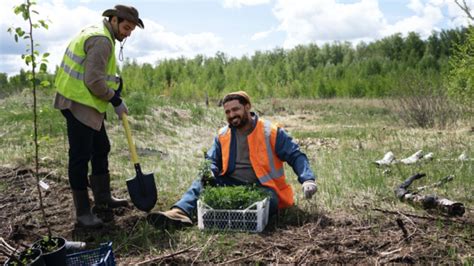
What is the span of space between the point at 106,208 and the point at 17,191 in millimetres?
1447

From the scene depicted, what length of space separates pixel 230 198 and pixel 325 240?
32.8 inches

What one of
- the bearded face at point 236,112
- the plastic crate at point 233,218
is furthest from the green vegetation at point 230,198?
the bearded face at point 236,112

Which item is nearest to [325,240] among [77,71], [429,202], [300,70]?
[429,202]

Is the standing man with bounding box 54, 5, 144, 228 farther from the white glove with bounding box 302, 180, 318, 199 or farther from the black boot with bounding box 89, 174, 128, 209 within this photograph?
the white glove with bounding box 302, 180, 318, 199

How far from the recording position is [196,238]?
3.86 meters

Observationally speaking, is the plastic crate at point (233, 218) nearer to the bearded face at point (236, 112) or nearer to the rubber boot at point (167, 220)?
the rubber boot at point (167, 220)

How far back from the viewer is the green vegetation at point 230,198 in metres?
3.99

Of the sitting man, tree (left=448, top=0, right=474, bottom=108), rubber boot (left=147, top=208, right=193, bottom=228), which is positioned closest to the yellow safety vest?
rubber boot (left=147, top=208, right=193, bottom=228)

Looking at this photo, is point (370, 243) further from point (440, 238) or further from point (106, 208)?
point (106, 208)

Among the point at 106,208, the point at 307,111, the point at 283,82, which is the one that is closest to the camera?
the point at 106,208

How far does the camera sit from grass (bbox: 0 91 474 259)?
4.41 metres

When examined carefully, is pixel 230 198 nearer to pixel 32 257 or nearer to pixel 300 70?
pixel 32 257

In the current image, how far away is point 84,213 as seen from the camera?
428 cm

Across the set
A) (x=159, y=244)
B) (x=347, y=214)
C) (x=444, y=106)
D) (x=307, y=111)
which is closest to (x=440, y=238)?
(x=347, y=214)
